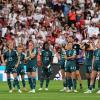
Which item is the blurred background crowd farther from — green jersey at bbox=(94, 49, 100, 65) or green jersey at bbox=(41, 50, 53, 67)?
green jersey at bbox=(94, 49, 100, 65)

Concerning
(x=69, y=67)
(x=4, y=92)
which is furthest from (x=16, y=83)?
(x=69, y=67)

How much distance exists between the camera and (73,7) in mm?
36719

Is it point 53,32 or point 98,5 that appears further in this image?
point 98,5

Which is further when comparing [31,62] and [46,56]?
[46,56]

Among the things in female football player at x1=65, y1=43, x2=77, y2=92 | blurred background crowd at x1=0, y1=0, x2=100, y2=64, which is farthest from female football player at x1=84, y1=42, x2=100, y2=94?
blurred background crowd at x1=0, y1=0, x2=100, y2=64

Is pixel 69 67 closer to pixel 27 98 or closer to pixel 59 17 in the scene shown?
pixel 27 98

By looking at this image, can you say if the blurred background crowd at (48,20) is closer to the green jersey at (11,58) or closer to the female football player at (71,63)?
the green jersey at (11,58)

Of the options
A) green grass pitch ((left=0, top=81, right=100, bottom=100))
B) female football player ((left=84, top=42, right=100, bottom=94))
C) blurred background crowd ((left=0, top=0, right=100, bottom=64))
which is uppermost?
blurred background crowd ((left=0, top=0, right=100, bottom=64))

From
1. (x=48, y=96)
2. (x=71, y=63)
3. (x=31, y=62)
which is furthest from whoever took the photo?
(x=31, y=62)

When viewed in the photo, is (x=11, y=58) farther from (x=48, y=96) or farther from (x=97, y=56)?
(x=97, y=56)

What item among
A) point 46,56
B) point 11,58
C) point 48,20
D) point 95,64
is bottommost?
point 95,64

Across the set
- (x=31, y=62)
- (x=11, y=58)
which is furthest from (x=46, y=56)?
(x=11, y=58)

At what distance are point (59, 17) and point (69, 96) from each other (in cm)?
1454

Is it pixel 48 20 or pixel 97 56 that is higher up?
pixel 48 20
